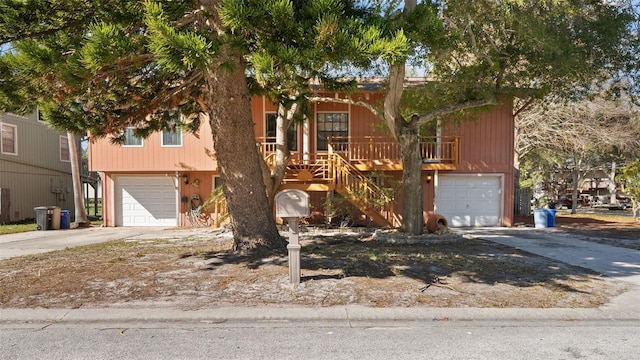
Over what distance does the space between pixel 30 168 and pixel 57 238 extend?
997 cm

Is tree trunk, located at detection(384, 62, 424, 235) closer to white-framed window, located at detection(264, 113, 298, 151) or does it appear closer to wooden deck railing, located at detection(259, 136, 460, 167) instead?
wooden deck railing, located at detection(259, 136, 460, 167)

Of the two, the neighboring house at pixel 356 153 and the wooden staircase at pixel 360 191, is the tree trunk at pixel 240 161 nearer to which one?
the wooden staircase at pixel 360 191

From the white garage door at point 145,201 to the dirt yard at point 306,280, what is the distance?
24.8ft

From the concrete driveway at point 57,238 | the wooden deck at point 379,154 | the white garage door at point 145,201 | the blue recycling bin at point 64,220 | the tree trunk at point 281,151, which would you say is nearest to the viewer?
the concrete driveway at point 57,238

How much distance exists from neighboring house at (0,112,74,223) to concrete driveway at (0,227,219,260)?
595cm

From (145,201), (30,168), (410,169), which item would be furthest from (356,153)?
(30,168)

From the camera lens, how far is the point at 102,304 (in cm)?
530

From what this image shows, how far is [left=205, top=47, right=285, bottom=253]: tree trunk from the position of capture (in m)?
7.18

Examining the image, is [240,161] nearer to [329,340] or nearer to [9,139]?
[329,340]

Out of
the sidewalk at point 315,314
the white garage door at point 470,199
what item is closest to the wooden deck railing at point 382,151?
the white garage door at point 470,199

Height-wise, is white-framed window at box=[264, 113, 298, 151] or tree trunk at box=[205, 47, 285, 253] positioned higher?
white-framed window at box=[264, 113, 298, 151]

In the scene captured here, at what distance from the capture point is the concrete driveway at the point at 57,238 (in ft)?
33.4

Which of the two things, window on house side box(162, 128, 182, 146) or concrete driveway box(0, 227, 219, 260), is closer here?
concrete driveway box(0, 227, 219, 260)

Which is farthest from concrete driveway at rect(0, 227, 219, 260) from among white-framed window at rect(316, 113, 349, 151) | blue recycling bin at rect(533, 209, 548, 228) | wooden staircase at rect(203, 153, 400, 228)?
blue recycling bin at rect(533, 209, 548, 228)
